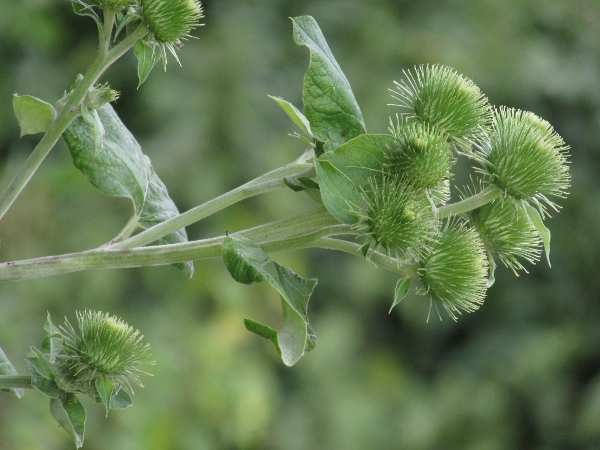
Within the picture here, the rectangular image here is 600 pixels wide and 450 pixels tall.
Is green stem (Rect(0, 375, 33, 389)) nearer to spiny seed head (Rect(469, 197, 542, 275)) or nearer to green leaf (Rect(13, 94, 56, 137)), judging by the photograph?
green leaf (Rect(13, 94, 56, 137))

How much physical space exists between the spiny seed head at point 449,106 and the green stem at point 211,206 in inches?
7.5

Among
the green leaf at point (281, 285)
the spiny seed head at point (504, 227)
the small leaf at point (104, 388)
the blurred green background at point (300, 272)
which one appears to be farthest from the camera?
the blurred green background at point (300, 272)

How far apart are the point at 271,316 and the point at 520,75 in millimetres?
1982

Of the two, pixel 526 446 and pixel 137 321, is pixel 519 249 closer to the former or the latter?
pixel 137 321

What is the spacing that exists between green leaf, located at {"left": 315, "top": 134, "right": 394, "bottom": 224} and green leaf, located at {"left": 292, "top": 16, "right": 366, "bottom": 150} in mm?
60

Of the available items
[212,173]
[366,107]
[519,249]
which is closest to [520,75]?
[366,107]

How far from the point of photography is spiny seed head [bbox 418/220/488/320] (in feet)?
Answer: 4.25

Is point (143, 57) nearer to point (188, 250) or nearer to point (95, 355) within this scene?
point (188, 250)

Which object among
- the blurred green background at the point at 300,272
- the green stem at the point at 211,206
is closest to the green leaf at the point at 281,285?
the green stem at the point at 211,206

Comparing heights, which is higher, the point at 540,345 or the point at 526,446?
the point at 540,345

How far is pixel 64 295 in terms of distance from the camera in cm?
416

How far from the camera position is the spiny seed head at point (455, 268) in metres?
1.30

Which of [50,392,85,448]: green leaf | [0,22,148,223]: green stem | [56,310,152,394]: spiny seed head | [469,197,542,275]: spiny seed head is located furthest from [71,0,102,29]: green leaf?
[469,197,542,275]: spiny seed head

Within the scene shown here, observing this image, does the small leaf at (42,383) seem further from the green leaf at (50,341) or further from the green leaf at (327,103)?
the green leaf at (327,103)
